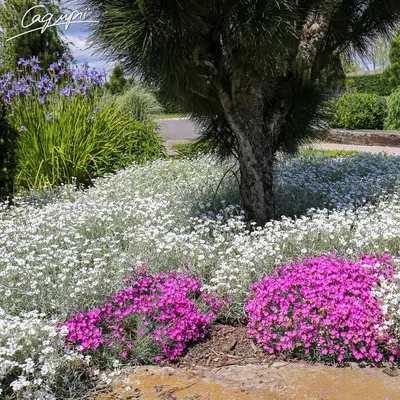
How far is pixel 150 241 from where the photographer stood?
4191mm

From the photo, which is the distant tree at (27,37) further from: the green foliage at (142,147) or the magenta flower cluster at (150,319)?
the magenta flower cluster at (150,319)

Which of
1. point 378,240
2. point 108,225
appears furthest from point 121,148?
point 378,240

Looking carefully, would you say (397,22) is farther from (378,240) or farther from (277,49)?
(378,240)

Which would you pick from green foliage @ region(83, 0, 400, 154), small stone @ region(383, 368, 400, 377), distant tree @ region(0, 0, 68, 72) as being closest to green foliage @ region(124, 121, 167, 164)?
green foliage @ region(83, 0, 400, 154)

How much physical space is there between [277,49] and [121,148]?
15.5 feet

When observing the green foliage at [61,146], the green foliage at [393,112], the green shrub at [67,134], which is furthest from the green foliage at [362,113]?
the green foliage at [61,146]

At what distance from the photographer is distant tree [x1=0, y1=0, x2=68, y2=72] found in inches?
703

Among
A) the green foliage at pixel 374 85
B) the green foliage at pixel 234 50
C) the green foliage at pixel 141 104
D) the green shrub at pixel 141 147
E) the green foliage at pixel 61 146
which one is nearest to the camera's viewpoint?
the green foliage at pixel 234 50

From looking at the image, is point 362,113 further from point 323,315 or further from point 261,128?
point 323,315

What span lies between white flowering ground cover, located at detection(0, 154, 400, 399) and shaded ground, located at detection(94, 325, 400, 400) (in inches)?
12.8

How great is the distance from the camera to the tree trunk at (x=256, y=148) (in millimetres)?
4844

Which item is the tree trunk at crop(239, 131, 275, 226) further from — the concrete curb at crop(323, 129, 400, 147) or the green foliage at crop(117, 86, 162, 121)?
the concrete curb at crop(323, 129, 400, 147)

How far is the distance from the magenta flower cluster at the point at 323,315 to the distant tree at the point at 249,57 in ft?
5.41

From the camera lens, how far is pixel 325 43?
5.44 metres
